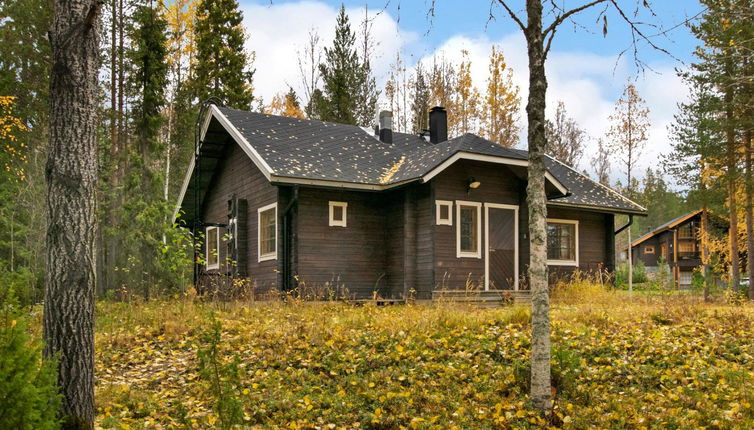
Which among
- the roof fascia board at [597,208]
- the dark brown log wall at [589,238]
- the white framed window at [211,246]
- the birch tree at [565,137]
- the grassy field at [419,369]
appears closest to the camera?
the grassy field at [419,369]

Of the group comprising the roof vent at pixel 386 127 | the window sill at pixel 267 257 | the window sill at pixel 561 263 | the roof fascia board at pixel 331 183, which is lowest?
the window sill at pixel 561 263

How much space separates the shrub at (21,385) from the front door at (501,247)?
12.0 metres

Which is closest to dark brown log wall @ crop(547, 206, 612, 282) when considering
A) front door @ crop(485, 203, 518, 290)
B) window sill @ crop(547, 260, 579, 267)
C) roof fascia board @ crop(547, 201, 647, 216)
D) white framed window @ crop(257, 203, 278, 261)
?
window sill @ crop(547, 260, 579, 267)

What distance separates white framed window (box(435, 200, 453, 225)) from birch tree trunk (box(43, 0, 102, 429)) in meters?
9.77

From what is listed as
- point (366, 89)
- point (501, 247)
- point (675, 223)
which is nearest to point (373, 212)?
point (501, 247)

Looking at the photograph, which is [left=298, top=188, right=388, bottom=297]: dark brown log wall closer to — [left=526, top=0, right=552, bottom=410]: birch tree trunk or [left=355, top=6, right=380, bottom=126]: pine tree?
[left=526, top=0, right=552, bottom=410]: birch tree trunk

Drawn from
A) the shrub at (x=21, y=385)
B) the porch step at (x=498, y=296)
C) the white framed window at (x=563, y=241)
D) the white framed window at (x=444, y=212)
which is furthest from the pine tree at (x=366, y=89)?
the shrub at (x=21, y=385)

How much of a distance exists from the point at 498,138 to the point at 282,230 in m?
17.5

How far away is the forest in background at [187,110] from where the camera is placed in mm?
20828

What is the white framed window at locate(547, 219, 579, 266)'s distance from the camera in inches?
698

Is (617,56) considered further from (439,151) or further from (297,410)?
(439,151)

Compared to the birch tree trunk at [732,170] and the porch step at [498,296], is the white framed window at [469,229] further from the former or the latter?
the birch tree trunk at [732,170]

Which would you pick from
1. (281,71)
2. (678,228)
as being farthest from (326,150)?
(678,228)

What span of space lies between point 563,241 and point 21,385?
1599 cm
